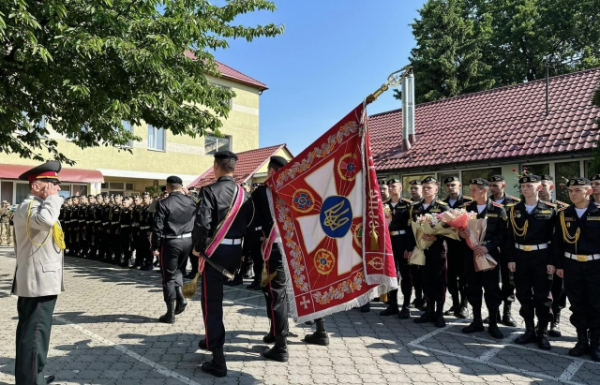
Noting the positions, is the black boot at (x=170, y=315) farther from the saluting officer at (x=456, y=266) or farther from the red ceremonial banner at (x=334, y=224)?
the saluting officer at (x=456, y=266)

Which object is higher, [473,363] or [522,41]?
[522,41]

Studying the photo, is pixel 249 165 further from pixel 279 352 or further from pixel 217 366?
pixel 217 366

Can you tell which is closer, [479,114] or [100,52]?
[100,52]

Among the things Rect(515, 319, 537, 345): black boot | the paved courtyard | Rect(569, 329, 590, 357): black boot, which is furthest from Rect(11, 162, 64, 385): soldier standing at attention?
Rect(569, 329, 590, 357): black boot

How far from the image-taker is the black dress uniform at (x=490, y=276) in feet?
18.3

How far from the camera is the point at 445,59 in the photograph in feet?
80.6

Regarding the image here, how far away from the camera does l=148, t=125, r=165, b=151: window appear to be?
949 inches

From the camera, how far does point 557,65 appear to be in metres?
28.7

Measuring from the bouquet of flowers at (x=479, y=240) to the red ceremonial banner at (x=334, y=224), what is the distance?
2050mm

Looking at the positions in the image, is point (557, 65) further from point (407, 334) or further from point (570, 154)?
point (407, 334)

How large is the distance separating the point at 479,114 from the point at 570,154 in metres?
4.86

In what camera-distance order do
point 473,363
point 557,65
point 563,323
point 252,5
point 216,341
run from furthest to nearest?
point 557,65
point 252,5
point 563,323
point 473,363
point 216,341

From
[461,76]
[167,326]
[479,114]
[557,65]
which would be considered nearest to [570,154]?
[479,114]

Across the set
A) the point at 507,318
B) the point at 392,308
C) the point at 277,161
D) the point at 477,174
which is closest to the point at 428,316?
the point at 392,308
